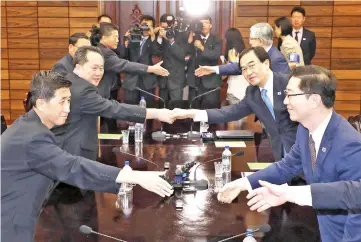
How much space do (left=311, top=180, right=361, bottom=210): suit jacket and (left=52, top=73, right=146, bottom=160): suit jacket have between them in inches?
78.3

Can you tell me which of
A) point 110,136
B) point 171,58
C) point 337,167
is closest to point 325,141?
point 337,167

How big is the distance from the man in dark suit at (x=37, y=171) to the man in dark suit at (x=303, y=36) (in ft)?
18.9

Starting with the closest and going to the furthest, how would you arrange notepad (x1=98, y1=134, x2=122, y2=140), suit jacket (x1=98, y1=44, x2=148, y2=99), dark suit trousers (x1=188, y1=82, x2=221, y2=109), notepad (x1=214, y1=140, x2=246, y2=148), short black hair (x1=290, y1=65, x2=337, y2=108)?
short black hair (x1=290, y1=65, x2=337, y2=108)
notepad (x1=214, y1=140, x2=246, y2=148)
notepad (x1=98, y1=134, x2=122, y2=140)
suit jacket (x1=98, y1=44, x2=148, y2=99)
dark suit trousers (x1=188, y1=82, x2=221, y2=109)

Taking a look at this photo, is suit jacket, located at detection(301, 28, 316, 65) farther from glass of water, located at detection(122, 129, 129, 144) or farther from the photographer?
glass of water, located at detection(122, 129, 129, 144)

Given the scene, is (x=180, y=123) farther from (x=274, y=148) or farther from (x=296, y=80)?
(x=296, y=80)

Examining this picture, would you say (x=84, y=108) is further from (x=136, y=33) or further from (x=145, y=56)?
(x=145, y=56)

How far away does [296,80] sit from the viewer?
2377mm

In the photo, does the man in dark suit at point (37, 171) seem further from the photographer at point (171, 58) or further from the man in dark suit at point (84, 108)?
the photographer at point (171, 58)

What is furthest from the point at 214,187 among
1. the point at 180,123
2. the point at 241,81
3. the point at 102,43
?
the point at 241,81

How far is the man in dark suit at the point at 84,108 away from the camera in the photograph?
3711 mm

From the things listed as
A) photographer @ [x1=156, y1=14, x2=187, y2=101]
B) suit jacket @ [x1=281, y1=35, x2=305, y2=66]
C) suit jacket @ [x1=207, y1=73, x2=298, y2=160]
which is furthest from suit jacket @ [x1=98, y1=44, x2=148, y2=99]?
suit jacket @ [x1=207, y1=73, x2=298, y2=160]

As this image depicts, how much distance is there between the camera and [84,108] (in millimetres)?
3730

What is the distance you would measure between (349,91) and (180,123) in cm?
439

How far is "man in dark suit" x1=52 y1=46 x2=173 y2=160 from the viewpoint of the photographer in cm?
371
